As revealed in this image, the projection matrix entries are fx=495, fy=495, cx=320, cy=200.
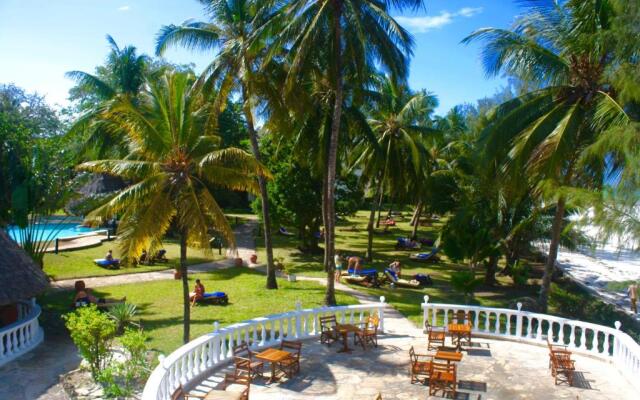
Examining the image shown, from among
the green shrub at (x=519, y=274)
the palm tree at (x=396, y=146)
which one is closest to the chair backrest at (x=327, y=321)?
the green shrub at (x=519, y=274)

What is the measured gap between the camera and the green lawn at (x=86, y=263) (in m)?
23.2

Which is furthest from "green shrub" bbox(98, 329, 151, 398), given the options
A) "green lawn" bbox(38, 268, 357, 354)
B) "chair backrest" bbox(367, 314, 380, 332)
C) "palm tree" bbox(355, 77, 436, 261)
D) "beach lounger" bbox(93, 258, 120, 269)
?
"palm tree" bbox(355, 77, 436, 261)

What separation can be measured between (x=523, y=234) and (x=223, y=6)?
668 inches

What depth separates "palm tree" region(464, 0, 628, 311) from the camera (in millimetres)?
13438

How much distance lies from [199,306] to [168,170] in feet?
26.8

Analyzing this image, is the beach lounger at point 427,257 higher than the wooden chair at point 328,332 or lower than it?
higher

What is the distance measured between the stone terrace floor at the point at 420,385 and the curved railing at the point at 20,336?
5194mm

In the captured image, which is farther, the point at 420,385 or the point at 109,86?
the point at 109,86

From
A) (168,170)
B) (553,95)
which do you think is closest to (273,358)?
(168,170)

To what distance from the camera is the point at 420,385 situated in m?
10.3

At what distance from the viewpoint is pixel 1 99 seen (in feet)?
170

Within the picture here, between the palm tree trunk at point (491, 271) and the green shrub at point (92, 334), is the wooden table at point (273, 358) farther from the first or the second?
the palm tree trunk at point (491, 271)

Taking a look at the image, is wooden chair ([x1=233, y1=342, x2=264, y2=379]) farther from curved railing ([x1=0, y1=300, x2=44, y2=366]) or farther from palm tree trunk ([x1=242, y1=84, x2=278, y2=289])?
palm tree trunk ([x1=242, y1=84, x2=278, y2=289])

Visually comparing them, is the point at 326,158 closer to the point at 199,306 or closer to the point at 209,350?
the point at 199,306
